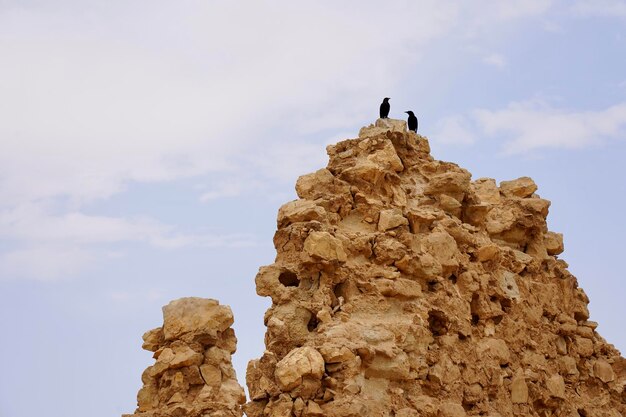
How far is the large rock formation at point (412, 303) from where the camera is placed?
7949 millimetres

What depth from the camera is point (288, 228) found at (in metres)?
8.70

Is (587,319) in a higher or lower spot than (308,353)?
higher

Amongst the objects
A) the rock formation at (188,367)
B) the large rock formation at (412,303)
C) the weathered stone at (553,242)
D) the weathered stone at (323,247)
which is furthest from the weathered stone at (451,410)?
the weathered stone at (553,242)

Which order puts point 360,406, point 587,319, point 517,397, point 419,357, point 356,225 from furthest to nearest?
point 587,319
point 517,397
point 356,225
point 419,357
point 360,406

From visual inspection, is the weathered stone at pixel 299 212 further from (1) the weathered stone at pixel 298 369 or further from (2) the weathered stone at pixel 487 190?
(2) the weathered stone at pixel 487 190

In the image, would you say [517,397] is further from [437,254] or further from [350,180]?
[350,180]

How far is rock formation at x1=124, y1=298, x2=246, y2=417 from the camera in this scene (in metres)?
10.7

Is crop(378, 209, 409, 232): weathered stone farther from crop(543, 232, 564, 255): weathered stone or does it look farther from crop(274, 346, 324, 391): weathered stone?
crop(543, 232, 564, 255): weathered stone

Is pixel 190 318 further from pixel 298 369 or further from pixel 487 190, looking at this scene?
pixel 487 190

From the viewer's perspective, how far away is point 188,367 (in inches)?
423

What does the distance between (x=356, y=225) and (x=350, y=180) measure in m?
0.48

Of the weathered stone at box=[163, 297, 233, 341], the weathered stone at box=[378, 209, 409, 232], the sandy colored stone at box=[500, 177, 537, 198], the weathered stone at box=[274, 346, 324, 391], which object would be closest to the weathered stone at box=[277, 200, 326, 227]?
the weathered stone at box=[378, 209, 409, 232]

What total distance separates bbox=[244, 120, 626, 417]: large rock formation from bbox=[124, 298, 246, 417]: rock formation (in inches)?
93.0

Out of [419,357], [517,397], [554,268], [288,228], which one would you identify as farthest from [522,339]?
[288,228]
